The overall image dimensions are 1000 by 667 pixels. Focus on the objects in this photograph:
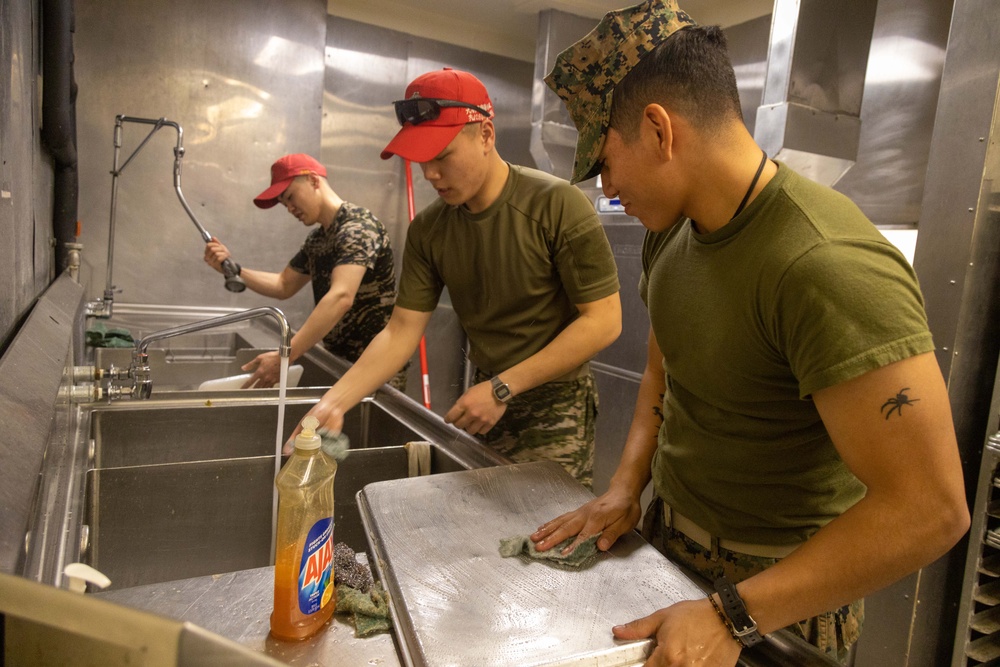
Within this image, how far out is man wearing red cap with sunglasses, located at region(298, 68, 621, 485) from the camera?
155cm

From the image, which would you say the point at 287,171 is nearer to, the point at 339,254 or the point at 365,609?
the point at 339,254

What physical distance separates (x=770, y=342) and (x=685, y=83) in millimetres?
388

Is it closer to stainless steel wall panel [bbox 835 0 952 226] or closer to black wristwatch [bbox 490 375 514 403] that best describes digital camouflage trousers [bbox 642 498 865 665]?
black wristwatch [bbox 490 375 514 403]

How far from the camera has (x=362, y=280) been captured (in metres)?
2.74

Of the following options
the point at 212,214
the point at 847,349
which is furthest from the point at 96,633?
the point at 212,214

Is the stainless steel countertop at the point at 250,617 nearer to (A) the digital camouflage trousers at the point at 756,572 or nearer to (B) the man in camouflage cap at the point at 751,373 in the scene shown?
(B) the man in camouflage cap at the point at 751,373

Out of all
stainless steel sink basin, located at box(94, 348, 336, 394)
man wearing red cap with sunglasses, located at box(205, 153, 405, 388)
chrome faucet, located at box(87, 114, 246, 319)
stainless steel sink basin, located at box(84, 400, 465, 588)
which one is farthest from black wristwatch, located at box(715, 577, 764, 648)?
chrome faucet, located at box(87, 114, 246, 319)

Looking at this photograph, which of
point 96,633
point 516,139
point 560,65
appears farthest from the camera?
point 516,139

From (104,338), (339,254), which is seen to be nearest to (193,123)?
(104,338)

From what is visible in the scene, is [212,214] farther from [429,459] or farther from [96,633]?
[96,633]

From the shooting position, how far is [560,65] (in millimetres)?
1050

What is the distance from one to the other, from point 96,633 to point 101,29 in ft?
13.1

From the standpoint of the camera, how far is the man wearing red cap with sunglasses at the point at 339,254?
2.46 metres

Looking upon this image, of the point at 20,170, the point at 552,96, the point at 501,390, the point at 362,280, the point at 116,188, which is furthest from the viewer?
the point at 552,96
